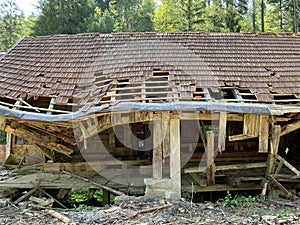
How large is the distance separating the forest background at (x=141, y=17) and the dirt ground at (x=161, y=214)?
16.3 m

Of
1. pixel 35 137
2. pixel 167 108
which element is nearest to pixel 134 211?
pixel 167 108

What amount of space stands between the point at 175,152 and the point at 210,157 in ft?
3.70

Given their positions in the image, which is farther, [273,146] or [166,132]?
[273,146]

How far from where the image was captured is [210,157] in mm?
6875

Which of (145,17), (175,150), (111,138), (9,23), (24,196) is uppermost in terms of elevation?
(145,17)

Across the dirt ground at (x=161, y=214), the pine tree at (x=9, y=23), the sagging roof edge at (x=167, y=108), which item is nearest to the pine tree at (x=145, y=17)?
the pine tree at (x=9, y=23)

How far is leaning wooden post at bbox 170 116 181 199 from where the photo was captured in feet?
20.3

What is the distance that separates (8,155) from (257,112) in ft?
29.6

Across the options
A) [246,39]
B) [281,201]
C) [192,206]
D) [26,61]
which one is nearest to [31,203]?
[192,206]

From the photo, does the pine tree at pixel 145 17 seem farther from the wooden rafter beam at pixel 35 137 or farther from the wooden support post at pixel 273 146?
the wooden support post at pixel 273 146

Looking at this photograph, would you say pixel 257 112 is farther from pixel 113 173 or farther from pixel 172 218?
pixel 113 173

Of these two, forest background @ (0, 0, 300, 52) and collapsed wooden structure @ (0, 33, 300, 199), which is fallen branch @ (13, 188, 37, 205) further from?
forest background @ (0, 0, 300, 52)

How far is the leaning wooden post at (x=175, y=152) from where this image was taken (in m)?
6.20

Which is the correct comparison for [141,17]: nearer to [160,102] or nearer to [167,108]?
[160,102]
